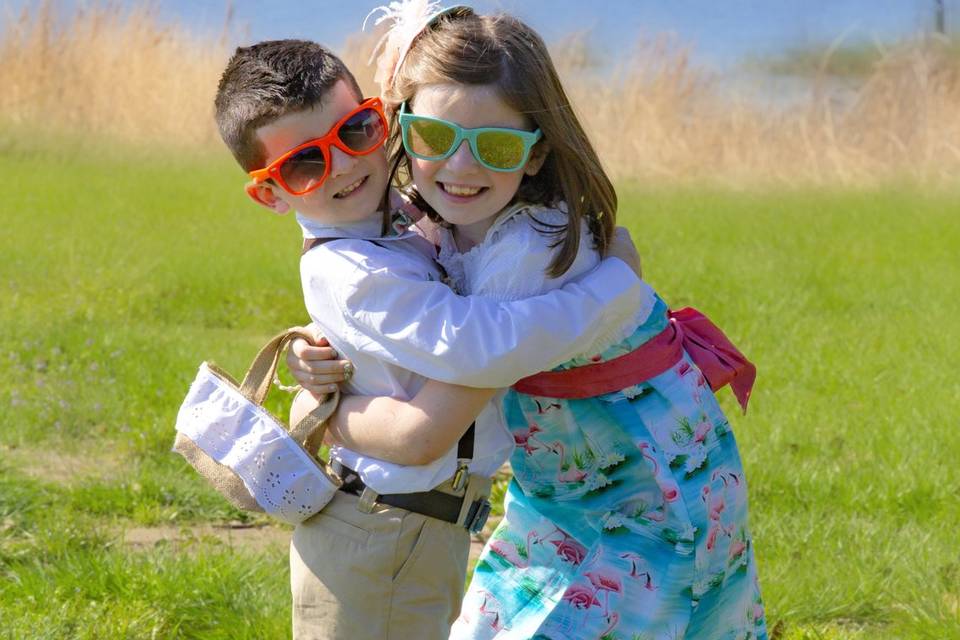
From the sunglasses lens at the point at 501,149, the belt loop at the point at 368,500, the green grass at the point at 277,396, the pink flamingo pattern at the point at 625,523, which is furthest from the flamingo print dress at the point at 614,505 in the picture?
the green grass at the point at 277,396

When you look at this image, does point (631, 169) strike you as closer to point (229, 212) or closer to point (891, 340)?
point (229, 212)

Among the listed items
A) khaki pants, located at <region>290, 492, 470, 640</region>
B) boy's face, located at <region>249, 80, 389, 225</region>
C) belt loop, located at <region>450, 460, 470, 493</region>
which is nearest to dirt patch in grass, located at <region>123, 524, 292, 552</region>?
khaki pants, located at <region>290, 492, 470, 640</region>

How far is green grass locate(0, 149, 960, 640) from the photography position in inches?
144

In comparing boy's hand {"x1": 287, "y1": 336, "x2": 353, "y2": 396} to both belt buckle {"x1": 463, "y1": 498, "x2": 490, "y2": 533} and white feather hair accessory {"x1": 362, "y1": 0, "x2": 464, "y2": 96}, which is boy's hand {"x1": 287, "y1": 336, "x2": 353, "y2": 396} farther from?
white feather hair accessory {"x1": 362, "y1": 0, "x2": 464, "y2": 96}

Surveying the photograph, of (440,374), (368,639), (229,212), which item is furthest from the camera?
(229,212)

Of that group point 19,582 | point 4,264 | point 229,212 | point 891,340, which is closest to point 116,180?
point 229,212

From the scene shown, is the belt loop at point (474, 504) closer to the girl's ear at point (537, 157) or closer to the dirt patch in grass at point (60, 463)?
the girl's ear at point (537, 157)

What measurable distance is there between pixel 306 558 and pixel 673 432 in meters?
0.73

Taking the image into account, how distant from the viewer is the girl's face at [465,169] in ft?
7.94

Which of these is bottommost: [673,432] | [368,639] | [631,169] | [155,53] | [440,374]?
[631,169]

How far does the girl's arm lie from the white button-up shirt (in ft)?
0.12

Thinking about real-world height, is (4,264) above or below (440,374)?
below

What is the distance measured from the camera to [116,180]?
9211 mm

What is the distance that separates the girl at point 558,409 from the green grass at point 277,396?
1019 millimetres
